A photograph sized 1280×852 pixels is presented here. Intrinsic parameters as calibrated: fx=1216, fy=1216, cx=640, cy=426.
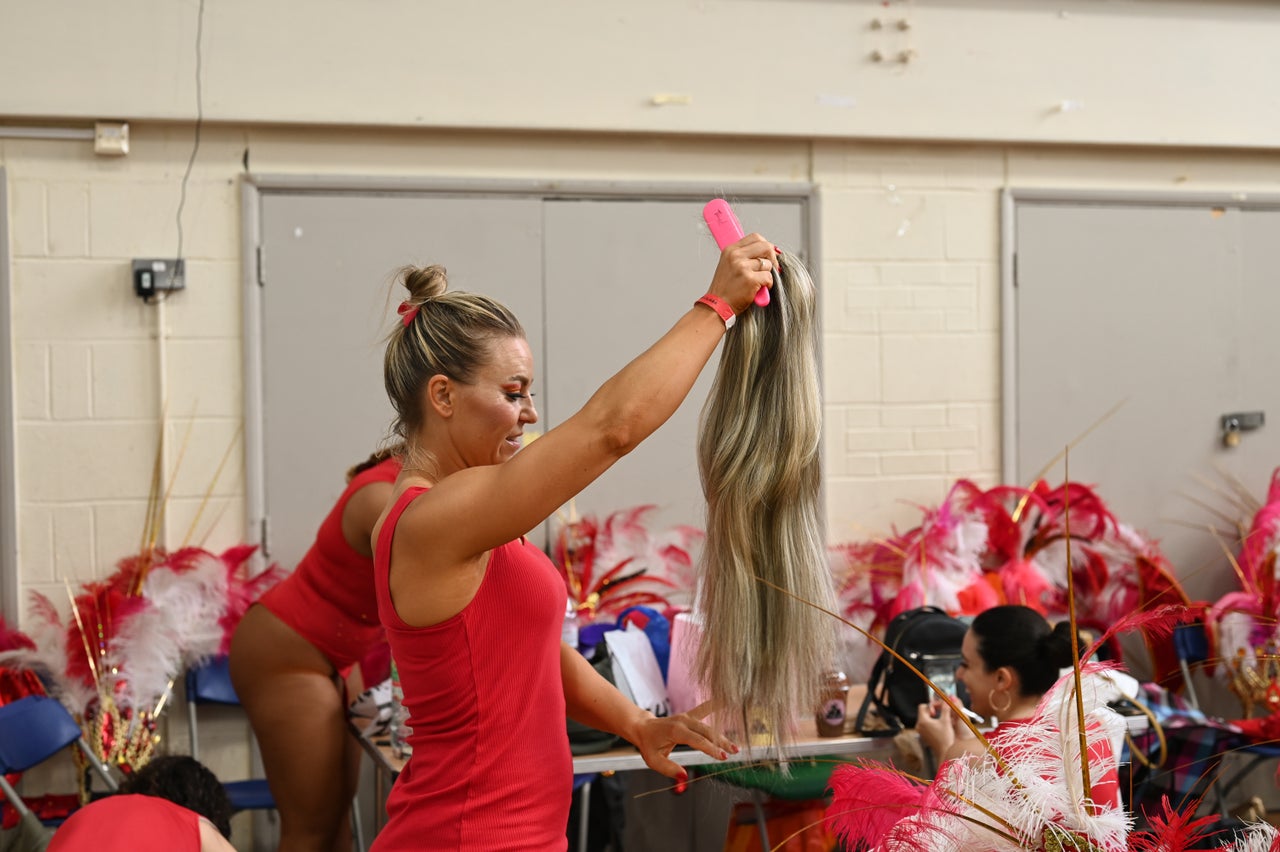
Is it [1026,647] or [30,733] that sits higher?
[1026,647]

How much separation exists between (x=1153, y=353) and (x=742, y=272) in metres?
3.62

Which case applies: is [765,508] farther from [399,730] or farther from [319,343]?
[319,343]

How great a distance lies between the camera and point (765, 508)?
6.13 feet

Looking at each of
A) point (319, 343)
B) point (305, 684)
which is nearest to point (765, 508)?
point (305, 684)

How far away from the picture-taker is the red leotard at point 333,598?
282 cm

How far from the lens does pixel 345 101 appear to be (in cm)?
405

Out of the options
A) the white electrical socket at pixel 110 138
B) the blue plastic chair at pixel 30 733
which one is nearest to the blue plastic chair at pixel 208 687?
the blue plastic chair at pixel 30 733

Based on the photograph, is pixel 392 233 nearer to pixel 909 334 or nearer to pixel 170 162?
pixel 170 162

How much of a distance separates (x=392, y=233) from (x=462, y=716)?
9.14 feet

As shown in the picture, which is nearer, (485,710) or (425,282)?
(485,710)

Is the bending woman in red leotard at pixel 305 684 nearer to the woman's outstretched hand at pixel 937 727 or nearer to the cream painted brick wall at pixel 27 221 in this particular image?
the woman's outstretched hand at pixel 937 727

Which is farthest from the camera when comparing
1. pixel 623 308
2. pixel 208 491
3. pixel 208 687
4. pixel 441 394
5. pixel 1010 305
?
pixel 1010 305

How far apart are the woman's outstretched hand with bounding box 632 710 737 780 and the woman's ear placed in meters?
0.57

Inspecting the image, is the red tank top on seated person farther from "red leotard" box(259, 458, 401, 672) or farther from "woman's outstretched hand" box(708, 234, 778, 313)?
"red leotard" box(259, 458, 401, 672)
